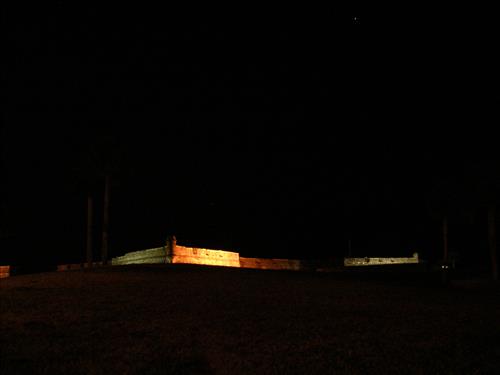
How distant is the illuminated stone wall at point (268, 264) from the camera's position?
119ft

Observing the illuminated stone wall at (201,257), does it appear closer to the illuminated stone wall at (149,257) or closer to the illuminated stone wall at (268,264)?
the illuminated stone wall at (149,257)

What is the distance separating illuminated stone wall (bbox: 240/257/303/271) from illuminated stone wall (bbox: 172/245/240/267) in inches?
71.9

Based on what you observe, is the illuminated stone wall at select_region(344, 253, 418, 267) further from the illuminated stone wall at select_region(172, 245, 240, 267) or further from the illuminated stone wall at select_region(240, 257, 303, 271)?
the illuminated stone wall at select_region(172, 245, 240, 267)

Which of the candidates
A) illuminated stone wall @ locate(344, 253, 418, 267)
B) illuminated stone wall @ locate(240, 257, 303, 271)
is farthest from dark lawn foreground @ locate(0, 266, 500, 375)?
illuminated stone wall @ locate(344, 253, 418, 267)

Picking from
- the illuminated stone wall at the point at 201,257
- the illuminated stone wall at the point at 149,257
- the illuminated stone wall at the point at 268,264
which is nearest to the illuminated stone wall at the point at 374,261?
the illuminated stone wall at the point at 268,264

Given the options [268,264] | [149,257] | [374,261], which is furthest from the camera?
[374,261]

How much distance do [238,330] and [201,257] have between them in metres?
20.8

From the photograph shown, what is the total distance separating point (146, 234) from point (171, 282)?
3958cm

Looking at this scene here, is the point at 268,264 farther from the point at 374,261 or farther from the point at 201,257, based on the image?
the point at 374,261

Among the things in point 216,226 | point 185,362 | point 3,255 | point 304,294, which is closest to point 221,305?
point 304,294

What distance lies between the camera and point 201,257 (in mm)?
30516

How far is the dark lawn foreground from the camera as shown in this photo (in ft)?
24.6

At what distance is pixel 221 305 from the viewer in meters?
13.1

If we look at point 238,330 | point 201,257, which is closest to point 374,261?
point 201,257
